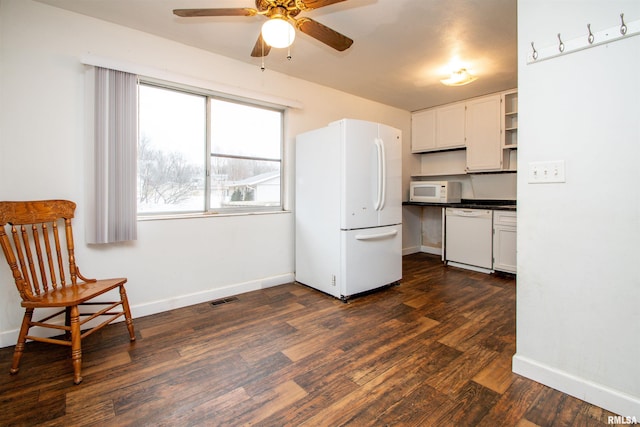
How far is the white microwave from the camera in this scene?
4.52 metres

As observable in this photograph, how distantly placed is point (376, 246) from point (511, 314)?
136 cm

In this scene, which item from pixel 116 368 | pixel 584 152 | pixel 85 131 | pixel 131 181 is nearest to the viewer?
pixel 584 152

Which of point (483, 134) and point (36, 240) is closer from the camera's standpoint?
point (36, 240)

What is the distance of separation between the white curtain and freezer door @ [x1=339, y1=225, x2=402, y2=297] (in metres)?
1.96

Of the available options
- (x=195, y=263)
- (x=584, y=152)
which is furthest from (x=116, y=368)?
(x=584, y=152)

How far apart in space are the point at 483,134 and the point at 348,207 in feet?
8.97

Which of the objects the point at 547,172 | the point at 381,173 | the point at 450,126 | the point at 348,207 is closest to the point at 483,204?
the point at 450,126

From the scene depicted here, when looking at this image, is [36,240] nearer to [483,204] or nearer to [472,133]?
[472,133]

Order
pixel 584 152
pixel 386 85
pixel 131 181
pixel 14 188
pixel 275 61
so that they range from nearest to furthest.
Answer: pixel 584 152 → pixel 14 188 → pixel 131 181 → pixel 275 61 → pixel 386 85

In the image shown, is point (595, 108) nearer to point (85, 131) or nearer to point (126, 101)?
point (126, 101)

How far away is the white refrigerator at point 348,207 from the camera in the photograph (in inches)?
116

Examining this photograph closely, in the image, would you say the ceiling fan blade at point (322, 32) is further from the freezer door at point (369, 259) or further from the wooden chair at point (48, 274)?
the wooden chair at point (48, 274)

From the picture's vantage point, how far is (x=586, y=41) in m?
1.49

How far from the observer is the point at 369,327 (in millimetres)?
2396
